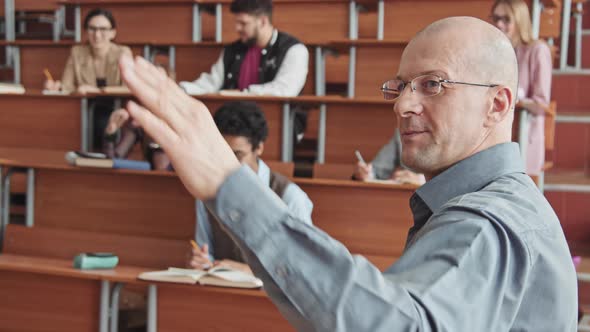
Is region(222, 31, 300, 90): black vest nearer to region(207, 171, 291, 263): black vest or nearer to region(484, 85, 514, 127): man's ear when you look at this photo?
region(207, 171, 291, 263): black vest

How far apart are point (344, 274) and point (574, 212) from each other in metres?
3.83

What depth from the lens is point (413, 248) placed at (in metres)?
0.66

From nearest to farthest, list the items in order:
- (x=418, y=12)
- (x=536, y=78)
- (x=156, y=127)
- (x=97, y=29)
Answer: (x=156, y=127) → (x=536, y=78) → (x=418, y=12) → (x=97, y=29)

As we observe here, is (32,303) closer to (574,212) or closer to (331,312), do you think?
(331,312)

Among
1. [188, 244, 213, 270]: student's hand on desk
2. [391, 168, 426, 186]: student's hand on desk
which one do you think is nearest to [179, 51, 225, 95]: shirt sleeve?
[391, 168, 426, 186]: student's hand on desk

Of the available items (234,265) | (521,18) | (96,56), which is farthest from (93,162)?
(521,18)

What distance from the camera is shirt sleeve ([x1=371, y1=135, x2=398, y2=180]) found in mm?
3363

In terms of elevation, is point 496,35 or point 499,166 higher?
point 496,35

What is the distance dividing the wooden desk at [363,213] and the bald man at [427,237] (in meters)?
1.87

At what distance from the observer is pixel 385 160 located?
3365mm

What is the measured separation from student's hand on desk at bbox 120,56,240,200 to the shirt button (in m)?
0.02

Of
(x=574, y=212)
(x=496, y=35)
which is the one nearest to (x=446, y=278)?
(x=496, y=35)

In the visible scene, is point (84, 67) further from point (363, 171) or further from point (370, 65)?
point (363, 171)

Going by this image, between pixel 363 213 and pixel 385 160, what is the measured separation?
2.09 ft
